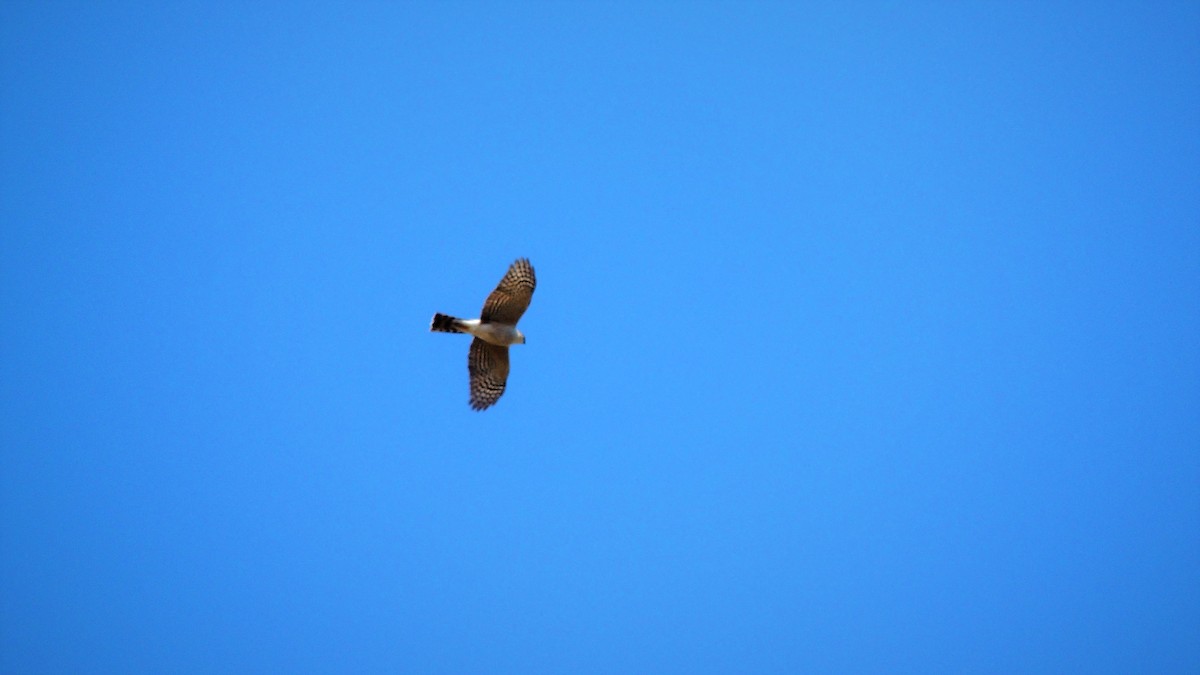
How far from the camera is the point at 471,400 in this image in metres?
16.0

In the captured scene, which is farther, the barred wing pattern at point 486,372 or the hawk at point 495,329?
the barred wing pattern at point 486,372

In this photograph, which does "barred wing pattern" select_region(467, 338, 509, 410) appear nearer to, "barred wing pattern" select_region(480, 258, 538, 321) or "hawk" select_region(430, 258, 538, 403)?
"hawk" select_region(430, 258, 538, 403)

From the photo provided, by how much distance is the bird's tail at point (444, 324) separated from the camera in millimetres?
14820

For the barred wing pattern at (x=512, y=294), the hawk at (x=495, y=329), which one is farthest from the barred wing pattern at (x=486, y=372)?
the barred wing pattern at (x=512, y=294)

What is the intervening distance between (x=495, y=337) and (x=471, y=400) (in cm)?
124

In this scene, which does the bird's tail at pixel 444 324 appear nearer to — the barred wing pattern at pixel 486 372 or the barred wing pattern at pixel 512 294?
the barred wing pattern at pixel 512 294

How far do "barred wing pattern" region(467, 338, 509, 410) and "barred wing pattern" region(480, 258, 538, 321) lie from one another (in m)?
0.79

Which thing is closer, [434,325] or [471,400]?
[434,325]

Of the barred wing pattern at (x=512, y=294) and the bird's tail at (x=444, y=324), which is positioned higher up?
the barred wing pattern at (x=512, y=294)

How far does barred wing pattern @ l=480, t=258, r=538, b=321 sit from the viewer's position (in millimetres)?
14656

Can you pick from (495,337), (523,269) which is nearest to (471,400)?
(495,337)

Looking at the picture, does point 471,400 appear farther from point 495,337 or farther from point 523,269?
point 523,269

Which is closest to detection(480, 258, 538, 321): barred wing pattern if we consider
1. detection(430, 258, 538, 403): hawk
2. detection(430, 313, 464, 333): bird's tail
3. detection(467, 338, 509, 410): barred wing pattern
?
detection(430, 258, 538, 403): hawk

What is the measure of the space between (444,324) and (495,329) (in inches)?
29.6
